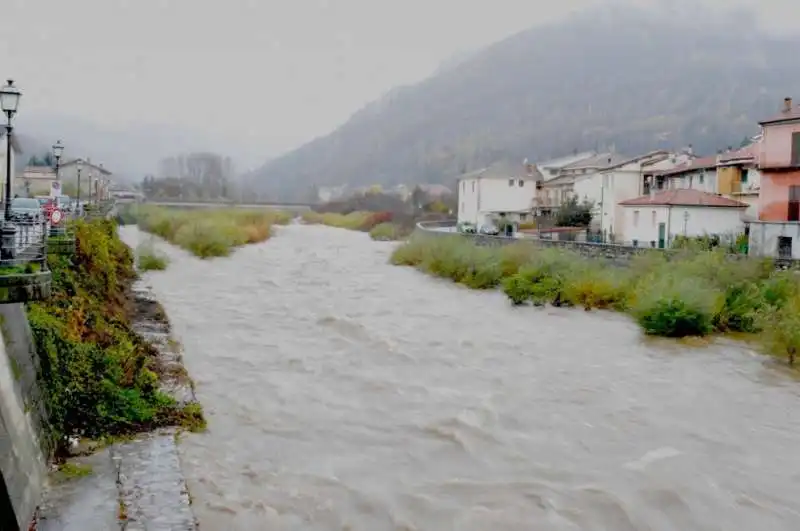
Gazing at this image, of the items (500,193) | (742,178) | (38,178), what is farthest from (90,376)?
(38,178)

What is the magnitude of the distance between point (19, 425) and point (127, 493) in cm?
140

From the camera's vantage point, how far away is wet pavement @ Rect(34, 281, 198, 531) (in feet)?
27.5

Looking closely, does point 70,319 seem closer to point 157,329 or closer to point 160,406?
point 160,406

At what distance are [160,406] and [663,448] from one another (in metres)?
7.67

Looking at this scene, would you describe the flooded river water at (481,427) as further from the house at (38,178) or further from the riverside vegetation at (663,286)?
the house at (38,178)

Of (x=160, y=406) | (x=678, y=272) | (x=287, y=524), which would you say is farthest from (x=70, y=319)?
(x=678, y=272)

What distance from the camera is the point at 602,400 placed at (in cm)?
1503

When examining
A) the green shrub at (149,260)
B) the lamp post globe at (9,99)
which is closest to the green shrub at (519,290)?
the green shrub at (149,260)

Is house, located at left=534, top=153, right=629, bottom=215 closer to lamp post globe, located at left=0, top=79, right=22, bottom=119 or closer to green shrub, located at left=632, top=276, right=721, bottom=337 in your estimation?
green shrub, located at left=632, top=276, right=721, bottom=337

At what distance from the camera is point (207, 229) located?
161ft

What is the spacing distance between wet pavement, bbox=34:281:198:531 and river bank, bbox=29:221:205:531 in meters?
0.01

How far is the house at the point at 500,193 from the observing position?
6216 centimetres

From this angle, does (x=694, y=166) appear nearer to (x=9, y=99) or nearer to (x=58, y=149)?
(x=58, y=149)

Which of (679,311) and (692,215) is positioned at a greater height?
(692,215)
